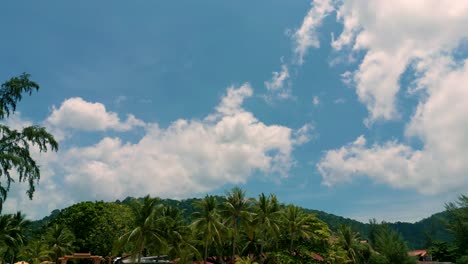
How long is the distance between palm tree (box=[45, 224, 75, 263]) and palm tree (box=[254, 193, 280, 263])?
34403mm

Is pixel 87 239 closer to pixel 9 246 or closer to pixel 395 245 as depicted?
pixel 9 246

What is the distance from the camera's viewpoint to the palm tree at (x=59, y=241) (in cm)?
7356

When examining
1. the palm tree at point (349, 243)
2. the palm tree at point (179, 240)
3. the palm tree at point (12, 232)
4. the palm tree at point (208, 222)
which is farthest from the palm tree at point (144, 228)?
the palm tree at point (349, 243)

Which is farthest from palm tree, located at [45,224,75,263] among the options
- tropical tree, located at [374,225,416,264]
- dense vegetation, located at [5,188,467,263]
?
tropical tree, located at [374,225,416,264]

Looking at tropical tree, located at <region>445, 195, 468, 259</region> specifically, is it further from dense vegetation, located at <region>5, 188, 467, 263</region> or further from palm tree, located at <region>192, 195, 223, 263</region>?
palm tree, located at <region>192, 195, 223, 263</region>

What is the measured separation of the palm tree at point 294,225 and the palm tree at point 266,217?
155cm

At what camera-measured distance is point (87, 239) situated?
79.1 meters

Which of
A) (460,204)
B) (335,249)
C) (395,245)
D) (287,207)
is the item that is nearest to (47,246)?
(287,207)

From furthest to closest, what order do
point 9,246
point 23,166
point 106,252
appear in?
point 106,252 < point 9,246 < point 23,166

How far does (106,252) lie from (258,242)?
28.3m

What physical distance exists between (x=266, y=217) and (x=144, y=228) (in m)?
19.6

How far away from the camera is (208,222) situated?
61.8 m

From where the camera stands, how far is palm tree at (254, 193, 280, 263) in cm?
6241

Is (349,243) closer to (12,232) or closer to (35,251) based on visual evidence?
(35,251)
